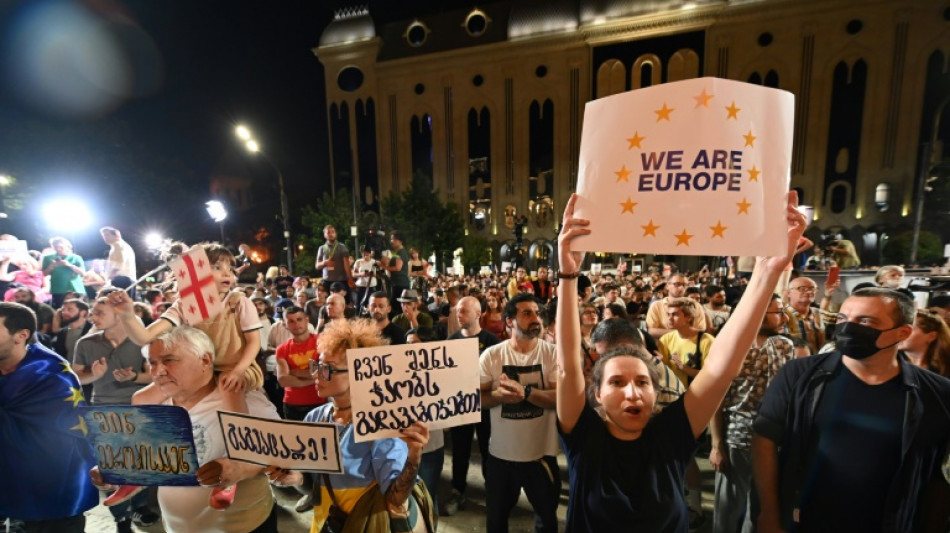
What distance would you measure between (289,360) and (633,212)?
4.11m

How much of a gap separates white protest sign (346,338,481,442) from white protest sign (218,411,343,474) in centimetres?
15

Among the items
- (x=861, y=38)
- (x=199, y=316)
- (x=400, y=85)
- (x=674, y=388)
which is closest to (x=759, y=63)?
(x=861, y=38)

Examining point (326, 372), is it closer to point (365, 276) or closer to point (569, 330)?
point (569, 330)

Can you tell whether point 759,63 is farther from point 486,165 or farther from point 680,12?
point 486,165

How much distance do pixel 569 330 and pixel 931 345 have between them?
10.4 feet

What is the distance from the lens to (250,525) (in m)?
2.69

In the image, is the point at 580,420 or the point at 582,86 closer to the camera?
the point at 580,420

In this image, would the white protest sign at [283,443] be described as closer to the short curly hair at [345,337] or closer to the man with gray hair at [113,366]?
the short curly hair at [345,337]

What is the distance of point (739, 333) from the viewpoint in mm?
1955

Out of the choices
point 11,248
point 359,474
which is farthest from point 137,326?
point 11,248

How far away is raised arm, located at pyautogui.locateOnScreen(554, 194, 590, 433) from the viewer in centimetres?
197

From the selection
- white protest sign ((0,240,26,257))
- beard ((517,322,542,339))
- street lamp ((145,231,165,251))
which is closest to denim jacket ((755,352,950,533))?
beard ((517,322,542,339))

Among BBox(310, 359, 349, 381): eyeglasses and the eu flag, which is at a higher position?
BBox(310, 359, 349, 381): eyeglasses

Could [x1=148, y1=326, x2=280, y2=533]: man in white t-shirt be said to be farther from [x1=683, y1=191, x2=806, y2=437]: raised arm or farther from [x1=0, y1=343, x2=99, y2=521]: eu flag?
[x1=683, y1=191, x2=806, y2=437]: raised arm
